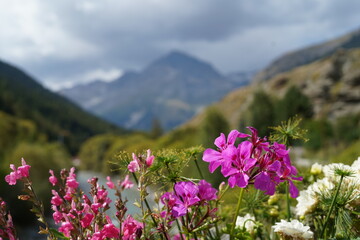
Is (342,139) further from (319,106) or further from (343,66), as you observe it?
(343,66)

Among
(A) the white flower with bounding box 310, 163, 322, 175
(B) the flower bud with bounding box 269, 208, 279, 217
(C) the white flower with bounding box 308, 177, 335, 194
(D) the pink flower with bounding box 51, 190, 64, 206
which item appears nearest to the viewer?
(D) the pink flower with bounding box 51, 190, 64, 206

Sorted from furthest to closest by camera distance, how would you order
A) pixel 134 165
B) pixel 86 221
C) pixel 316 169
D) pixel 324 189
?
1. pixel 316 169
2. pixel 324 189
3. pixel 134 165
4. pixel 86 221

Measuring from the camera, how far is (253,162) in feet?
5.15

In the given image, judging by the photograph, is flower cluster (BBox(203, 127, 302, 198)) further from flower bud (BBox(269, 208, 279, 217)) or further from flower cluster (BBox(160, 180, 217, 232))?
flower bud (BBox(269, 208, 279, 217))

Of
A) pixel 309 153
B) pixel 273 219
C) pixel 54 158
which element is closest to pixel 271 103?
pixel 309 153

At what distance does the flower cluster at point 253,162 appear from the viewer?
1.57 metres

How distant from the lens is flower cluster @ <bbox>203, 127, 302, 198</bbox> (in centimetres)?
157

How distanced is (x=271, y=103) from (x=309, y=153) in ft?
36.1

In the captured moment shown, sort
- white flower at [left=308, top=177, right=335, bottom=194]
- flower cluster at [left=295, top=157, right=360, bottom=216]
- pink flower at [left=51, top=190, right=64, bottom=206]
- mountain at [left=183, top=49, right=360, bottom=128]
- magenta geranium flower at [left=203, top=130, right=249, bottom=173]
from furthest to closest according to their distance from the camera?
1. mountain at [left=183, top=49, right=360, bottom=128]
2. white flower at [left=308, top=177, right=335, bottom=194]
3. flower cluster at [left=295, top=157, right=360, bottom=216]
4. pink flower at [left=51, top=190, right=64, bottom=206]
5. magenta geranium flower at [left=203, top=130, right=249, bottom=173]

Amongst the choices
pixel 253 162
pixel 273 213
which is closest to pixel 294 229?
pixel 253 162

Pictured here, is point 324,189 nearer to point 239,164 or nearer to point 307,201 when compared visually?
point 307,201

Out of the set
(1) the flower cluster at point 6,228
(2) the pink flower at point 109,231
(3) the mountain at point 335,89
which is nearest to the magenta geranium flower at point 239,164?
(2) the pink flower at point 109,231

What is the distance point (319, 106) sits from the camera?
61938 mm

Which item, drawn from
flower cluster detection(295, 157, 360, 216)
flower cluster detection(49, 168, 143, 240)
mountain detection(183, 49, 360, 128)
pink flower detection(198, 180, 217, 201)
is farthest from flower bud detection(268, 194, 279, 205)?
mountain detection(183, 49, 360, 128)
